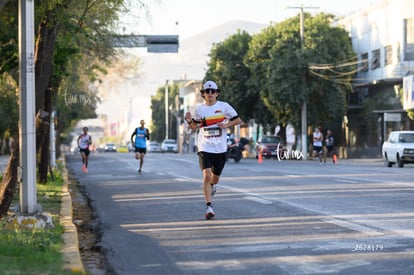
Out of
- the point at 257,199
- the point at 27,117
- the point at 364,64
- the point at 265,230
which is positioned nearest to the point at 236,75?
the point at 364,64

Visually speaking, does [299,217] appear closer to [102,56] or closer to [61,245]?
[61,245]

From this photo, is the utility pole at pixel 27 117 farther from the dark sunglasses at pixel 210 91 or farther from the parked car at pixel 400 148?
the parked car at pixel 400 148

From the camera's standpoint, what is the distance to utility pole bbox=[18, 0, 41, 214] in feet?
35.5

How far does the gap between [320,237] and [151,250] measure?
196cm

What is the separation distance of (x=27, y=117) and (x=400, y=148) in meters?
27.8

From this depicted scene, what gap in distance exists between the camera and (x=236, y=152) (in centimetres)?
4194

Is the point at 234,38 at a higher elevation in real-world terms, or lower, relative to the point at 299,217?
higher

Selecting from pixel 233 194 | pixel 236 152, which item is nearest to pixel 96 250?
pixel 233 194

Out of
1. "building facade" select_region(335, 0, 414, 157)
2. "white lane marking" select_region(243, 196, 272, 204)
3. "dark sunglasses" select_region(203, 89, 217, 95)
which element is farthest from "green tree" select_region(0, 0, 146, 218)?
"building facade" select_region(335, 0, 414, 157)

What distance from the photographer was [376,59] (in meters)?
61.6

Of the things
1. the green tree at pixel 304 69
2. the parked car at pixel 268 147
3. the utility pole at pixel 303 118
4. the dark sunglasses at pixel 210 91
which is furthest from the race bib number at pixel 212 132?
the green tree at pixel 304 69

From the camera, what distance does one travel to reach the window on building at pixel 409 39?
5647 centimetres

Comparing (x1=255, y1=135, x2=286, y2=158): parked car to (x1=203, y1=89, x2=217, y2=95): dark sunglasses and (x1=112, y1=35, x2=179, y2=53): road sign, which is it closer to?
(x1=112, y1=35, x2=179, y2=53): road sign

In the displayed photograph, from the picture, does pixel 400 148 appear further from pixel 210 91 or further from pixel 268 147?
pixel 210 91
